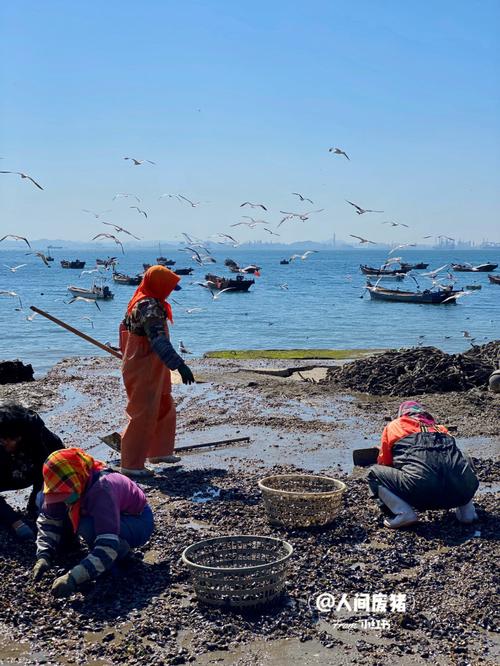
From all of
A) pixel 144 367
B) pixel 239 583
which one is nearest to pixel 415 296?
pixel 144 367

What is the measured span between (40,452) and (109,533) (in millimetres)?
1230

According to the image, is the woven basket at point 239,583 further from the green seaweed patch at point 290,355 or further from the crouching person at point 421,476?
the green seaweed patch at point 290,355

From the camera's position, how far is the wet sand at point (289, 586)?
14.7 feet

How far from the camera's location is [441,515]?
21.5 feet

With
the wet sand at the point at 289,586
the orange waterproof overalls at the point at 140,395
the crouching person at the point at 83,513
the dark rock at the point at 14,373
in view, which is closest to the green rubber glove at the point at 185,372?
the orange waterproof overalls at the point at 140,395

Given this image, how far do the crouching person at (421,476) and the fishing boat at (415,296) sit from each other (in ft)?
136

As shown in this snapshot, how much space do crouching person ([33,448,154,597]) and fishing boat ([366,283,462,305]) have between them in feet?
141

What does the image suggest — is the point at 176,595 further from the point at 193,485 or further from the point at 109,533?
the point at 193,485

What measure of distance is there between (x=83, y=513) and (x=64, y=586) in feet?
1.61

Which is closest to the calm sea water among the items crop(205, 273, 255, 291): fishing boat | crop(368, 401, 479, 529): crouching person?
crop(205, 273, 255, 291): fishing boat

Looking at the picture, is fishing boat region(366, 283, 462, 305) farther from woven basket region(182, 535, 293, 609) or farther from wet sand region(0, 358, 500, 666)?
woven basket region(182, 535, 293, 609)

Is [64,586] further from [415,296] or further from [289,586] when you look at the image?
[415,296]

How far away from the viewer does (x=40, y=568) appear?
17.1 ft

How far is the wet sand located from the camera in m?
4.47
